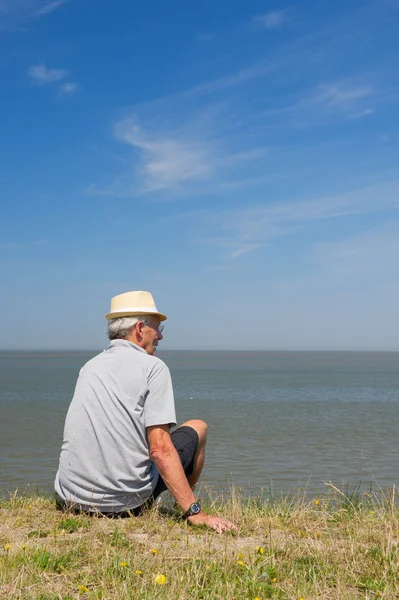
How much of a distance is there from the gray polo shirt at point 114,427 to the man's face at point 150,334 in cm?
22

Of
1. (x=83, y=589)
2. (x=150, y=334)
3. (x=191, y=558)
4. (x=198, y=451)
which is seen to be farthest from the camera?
(x=198, y=451)

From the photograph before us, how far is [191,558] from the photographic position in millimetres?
3771

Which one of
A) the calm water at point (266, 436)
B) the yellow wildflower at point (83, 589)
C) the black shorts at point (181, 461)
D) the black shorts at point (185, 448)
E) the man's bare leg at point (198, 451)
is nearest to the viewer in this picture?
the yellow wildflower at point (83, 589)

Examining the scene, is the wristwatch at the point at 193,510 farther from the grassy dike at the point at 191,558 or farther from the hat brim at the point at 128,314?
the hat brim at the point at 128,314

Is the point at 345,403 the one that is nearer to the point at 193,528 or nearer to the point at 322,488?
the point at 322,488

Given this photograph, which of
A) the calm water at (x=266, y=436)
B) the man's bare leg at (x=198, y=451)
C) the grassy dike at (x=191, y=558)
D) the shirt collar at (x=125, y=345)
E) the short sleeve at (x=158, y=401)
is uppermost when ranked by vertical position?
the shirt collar at (x=125, y=345)

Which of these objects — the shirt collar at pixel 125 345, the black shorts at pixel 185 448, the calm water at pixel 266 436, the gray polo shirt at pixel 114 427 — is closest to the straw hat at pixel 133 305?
the shirt collar at pixel 125 345

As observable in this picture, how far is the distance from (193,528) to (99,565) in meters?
1.01

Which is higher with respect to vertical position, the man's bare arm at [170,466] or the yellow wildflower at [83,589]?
the man's bare arm at [170,466]

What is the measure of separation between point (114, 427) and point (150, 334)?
751mm

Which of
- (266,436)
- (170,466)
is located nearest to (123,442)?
(170,466)

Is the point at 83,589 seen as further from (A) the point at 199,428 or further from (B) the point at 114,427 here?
(A) the point at 199,428

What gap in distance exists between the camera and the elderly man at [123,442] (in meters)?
4.49

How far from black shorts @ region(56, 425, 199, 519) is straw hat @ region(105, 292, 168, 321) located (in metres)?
0.95
